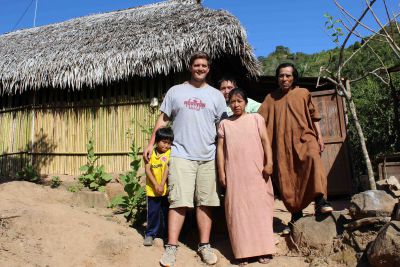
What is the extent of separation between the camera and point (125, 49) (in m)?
6.14

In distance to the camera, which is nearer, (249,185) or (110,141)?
(249,185)

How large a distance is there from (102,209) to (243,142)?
8.40 feet

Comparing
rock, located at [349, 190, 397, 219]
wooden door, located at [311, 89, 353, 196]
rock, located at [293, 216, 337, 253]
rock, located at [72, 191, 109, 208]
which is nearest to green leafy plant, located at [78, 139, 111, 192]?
rock, located at [72, 191, 109, 208]

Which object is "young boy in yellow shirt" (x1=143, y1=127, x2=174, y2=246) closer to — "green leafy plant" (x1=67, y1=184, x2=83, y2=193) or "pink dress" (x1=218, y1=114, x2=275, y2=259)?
"pink dress" (x1=218, y1=114, x2=275, y2=259)

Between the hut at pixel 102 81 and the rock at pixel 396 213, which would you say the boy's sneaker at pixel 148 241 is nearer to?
the rock at pixel 396 213

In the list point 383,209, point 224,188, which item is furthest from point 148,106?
point 383,209

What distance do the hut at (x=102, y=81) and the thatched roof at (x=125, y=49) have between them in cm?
2

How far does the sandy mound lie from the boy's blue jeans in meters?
0.16

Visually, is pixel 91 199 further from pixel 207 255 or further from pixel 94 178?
pixel 207 255

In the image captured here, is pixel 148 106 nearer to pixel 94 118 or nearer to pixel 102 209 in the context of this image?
pixel 94 118

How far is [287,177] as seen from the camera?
3.14 metres

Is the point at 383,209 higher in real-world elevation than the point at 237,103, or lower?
lower

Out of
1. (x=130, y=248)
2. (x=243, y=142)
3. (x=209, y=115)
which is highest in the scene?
(x=209, y=115)

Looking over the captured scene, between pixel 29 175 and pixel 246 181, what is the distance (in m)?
4.53
